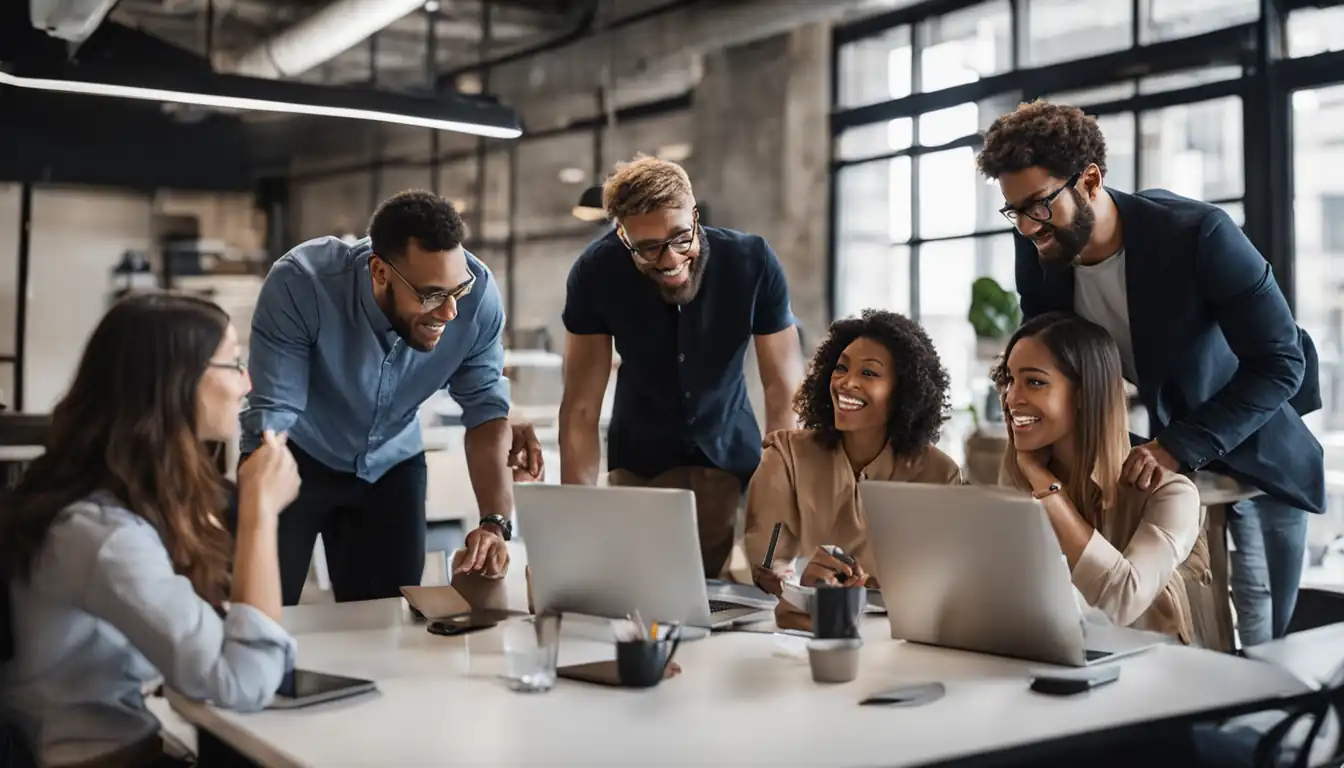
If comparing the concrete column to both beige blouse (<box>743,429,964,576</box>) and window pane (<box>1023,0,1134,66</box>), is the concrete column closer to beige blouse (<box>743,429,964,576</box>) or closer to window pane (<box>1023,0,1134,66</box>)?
window pane (<box>1023,0,1134,66</box>)

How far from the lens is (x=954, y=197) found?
27.2 feet

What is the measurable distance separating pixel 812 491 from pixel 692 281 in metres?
0.56

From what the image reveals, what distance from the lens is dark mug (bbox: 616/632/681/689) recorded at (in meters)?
1.81

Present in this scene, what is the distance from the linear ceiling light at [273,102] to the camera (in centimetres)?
517

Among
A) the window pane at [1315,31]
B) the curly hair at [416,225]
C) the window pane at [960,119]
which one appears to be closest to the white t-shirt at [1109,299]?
the curly hair at [416,225]

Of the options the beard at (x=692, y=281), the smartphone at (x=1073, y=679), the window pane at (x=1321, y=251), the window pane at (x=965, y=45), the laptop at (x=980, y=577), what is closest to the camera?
the smartphone at (x=1073, y=679)

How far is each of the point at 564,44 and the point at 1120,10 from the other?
4044mm

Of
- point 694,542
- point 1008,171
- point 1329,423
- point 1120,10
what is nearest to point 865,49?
point 1120,10

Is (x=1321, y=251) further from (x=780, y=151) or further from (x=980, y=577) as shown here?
(x=980, y=577)

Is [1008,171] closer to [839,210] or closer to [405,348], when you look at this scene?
[405,348]

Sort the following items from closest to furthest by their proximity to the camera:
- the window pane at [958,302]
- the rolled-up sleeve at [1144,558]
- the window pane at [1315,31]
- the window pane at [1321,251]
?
the rolled-up sleeve at [1144,558] < the window pane at [1315,31] < the window pane at [1321,251] < the window pane at [958,302]

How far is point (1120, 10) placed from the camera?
7.10 meters

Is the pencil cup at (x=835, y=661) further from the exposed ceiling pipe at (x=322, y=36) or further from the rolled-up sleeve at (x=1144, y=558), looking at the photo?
the exposed ceiling pipe at (x=322, y=36)

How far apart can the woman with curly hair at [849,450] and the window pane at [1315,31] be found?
4.27m
